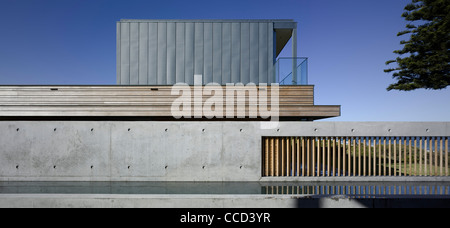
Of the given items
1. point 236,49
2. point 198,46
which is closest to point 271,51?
point 236,49

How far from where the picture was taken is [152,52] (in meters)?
9.84

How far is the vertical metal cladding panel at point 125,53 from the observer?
965 cm

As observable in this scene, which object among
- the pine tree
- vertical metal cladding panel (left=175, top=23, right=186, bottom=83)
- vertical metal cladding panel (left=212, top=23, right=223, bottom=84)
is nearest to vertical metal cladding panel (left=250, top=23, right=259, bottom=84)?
vertical metal cladding panel (left=212, top=23, right=223, bottom=84)

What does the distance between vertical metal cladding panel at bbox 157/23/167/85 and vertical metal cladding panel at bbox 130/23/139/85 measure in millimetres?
983

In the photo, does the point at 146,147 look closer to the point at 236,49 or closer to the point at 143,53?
the point at 143,53

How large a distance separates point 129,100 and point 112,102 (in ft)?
2.17

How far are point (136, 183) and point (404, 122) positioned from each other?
26.5 feet

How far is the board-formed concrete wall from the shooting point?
6.45 m

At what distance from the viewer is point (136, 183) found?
6.19m

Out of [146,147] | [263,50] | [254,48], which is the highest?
[254,48]

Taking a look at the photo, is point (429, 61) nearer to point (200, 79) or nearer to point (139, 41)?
point (200, 79)

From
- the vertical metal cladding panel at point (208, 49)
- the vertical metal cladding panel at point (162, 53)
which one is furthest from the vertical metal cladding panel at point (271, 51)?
the vertical metal cladding panel at point (162, 53)

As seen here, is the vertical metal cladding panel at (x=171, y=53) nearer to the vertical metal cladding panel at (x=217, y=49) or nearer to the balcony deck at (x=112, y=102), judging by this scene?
the balcony deck at (x=112, y=102)

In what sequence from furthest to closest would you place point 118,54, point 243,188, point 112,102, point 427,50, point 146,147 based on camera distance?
point 427,50
point 118,54
point 112,102
point 146,147
point 243,188
